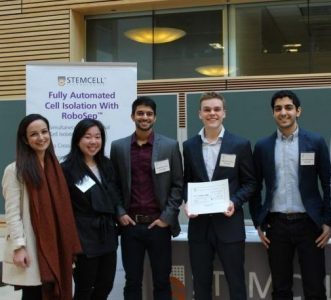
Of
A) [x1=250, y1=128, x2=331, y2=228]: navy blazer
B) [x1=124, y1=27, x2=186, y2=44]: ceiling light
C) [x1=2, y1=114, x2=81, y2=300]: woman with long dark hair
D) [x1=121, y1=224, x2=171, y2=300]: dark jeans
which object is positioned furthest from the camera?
[x1=124, y1=27, x2=186, y2=44]: ceiling light

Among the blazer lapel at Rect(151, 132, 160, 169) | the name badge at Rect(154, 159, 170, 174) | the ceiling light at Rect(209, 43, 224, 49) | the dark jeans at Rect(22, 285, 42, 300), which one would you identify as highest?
the ceiling light at Rect(209, 43, 224, 49)

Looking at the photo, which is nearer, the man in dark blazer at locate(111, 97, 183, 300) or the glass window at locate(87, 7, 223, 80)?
the man in dark blazer at locate(111, 97, 183, 300)

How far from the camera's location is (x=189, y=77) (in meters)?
10.1

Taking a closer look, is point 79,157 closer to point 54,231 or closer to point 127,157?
point 127,157

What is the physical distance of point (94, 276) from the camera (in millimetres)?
3975

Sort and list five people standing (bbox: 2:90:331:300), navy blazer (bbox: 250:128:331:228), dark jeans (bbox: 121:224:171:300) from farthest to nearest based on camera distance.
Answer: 1. dark jeans (bbox: 121:224:171:300)
2. navy blazer (bbox: 250:128:331:228)
3. five people standing (bbox: 2:90:331:300)

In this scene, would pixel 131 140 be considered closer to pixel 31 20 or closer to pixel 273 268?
pixel 273 268

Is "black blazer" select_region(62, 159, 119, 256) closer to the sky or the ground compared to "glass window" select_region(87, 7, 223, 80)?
closer to the ground

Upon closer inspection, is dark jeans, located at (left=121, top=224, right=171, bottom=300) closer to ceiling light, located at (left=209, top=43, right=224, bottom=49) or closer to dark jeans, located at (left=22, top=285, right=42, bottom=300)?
dark jeans, located at (left=22, top=285, right=42, bottom=300)

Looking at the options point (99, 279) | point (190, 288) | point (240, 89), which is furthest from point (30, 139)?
point (240, 89)

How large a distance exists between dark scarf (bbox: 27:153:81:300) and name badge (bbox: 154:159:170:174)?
70 cm

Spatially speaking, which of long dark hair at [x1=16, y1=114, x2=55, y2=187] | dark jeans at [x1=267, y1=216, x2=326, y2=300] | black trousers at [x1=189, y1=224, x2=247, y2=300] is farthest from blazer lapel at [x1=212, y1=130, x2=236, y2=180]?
long dark hair at [x1=16, y1=114, x2=55, y2=187]

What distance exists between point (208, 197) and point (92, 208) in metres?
0.84

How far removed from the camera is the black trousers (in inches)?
157
